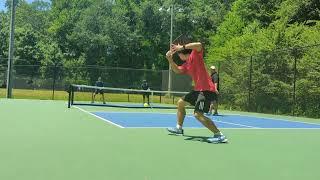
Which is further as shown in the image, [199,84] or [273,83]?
[273,83]

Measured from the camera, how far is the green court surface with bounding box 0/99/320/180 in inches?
210

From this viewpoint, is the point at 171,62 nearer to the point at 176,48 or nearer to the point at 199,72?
the point at 176,48

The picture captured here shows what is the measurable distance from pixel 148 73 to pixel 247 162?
3147cm

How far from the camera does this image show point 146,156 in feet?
21.7

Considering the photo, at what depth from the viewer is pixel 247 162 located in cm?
641

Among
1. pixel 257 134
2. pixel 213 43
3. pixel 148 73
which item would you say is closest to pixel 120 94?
pixel 148 73

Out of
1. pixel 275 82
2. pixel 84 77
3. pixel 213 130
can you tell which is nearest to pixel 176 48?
pixel 213 130

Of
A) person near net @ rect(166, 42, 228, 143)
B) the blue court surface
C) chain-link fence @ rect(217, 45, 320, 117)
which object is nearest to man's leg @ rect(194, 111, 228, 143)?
person near net @ rect(166, 42, 228, 143)

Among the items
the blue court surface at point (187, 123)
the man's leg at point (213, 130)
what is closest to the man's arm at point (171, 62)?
the man's leg at point (213, 130)

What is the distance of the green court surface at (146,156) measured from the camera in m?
5.34

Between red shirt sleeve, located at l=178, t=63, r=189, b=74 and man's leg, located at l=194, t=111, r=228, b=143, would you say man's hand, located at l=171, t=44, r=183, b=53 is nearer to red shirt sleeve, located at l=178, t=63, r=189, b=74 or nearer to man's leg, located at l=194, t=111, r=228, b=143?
red shirt sleeve, located at l=178, t=63, r=189, b=74

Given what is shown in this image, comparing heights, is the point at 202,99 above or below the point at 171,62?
below

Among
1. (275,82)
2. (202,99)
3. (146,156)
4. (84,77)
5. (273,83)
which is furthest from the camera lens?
(84,77)

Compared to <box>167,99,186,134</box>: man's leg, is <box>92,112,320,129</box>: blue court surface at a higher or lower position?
lower
